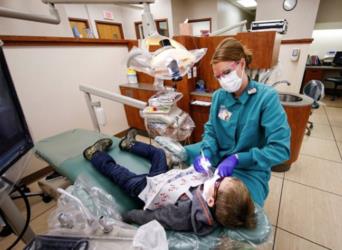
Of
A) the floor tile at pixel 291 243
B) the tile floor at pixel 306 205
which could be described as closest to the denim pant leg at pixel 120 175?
the tile floor at pixel 306 205

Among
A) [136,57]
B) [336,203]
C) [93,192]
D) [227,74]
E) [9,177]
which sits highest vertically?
[136,57]

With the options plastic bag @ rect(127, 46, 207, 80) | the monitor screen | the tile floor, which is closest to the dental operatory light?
plastic bag @ rect(127, 46, 207, 80)

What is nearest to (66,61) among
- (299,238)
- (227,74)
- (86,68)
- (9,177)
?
(86,68)

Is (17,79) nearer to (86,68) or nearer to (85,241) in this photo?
(86,68)

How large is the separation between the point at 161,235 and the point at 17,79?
5.99ft

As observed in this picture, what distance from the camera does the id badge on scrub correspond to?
104cm

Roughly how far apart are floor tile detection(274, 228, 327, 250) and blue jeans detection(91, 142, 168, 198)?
863 mm

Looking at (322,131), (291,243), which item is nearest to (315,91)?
(322,131)

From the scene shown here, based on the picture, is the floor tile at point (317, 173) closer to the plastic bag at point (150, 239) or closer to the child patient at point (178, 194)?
the child patient at point (178, 194)

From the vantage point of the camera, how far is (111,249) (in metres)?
0.58

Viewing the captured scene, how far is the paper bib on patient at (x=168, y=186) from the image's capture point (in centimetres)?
93

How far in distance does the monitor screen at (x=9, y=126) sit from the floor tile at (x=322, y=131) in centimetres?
311

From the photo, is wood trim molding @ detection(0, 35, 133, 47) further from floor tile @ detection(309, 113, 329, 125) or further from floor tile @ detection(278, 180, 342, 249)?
floor tile @ detection(309, 113, 329, 125)

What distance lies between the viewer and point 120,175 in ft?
3.61
